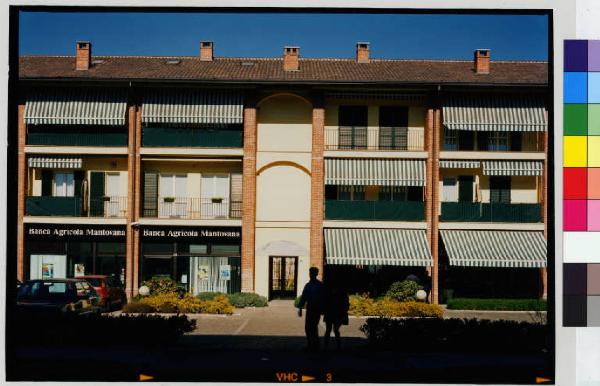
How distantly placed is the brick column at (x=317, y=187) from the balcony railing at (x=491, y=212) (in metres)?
4.95

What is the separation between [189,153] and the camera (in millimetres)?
27375

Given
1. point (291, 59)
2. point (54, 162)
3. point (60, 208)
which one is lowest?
point (60, 208)

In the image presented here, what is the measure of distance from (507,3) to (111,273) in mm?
19965

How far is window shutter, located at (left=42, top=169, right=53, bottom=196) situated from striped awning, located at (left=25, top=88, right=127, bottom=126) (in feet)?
7.82

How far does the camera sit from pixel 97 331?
1430 centimetres

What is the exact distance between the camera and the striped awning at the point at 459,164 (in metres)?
27.4

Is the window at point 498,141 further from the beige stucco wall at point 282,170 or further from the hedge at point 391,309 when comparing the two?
the hedge at point 391,309

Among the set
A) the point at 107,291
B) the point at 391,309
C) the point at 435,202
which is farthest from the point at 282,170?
the point at 107,291

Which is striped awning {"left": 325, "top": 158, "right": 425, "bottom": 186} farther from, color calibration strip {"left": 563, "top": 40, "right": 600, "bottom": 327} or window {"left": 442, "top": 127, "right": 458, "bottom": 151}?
color calibration strip {"left": 563, "top": 40, "right": 600, "bottom": 327}

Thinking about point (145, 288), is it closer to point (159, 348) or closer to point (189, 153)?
point (189, 153)

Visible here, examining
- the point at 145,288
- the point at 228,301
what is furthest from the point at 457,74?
the point at 145,288

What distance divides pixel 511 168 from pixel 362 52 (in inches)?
340

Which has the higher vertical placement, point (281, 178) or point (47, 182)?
point (281, 178)

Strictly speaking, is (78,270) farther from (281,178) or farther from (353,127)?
(353,127)
